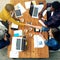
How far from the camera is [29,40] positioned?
166 inches

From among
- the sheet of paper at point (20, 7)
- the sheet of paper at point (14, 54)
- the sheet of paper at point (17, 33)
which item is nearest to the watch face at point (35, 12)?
the sheet of paper at point (20, 7)

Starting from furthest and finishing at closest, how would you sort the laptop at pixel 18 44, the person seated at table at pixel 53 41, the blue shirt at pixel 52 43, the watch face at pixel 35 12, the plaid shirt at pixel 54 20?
the watch face at pixel 35 12, the plaid shirt at pixel 54 20, the laptop at pixel 18 44, the blue shirt at pixel 52 43, the person seated at table at pixel 53 41

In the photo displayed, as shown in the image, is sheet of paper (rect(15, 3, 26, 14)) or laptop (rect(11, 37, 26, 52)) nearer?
laptop (rect(11, 37, 26, 52))

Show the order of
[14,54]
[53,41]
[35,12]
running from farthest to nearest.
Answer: [35,12]
[14,54]
[53,41]

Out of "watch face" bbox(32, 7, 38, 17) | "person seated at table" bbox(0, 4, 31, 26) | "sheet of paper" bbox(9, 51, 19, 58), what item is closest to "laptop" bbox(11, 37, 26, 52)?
"sheet of paper" bbox(9, 51, 19, 58)

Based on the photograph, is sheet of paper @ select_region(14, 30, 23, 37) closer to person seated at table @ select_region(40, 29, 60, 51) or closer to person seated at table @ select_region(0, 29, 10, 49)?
person seated at table @ select_region(0, 29, 10, 49)

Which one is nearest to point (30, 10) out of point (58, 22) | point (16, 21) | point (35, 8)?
point (35, 8)

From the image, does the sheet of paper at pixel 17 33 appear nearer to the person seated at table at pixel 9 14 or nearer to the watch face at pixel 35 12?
the person seated at table at pixel 9 14

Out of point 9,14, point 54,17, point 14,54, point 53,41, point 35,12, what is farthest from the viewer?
point 35,12

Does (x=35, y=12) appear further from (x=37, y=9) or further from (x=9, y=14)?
(x=9, y=14)

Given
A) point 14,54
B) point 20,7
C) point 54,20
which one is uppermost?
point 20,7

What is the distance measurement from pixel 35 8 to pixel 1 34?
1.06 metres

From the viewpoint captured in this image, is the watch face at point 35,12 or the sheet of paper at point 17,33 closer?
the sheet of paper at point 17,33

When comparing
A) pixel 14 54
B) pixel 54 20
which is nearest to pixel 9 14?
pixel 14 54
